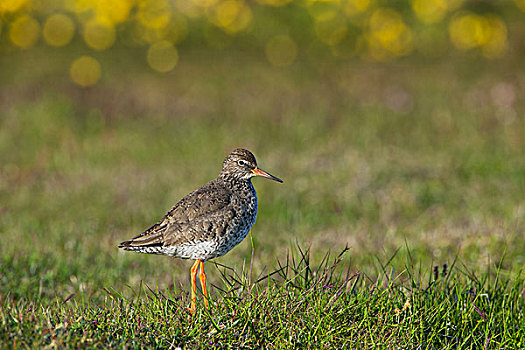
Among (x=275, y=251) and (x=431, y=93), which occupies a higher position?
(x=431, y=93)

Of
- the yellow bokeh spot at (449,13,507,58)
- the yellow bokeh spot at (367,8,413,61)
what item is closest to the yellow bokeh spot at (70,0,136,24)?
the yellow bokeh spot at (367,8,413,61)

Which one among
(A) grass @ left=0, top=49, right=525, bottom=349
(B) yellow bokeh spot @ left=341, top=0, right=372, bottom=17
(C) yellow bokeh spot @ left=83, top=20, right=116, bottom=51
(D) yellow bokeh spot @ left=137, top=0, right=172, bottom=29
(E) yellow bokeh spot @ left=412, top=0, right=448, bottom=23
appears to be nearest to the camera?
(A) grass @ left=0, top=49, right=525, bottom=349

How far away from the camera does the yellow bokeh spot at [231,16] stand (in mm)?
14641

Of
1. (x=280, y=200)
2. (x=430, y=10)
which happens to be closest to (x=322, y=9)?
(x=430, y=10)

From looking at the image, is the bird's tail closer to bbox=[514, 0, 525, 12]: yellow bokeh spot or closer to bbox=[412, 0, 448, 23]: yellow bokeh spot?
bbox=[412, 0, 448, 23]: yellow bokeh spot

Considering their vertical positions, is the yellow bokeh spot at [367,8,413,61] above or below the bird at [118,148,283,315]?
above

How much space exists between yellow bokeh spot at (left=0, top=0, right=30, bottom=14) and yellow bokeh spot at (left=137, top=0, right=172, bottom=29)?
2511 mm

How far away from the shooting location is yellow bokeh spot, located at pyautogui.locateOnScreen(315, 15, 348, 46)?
46.4 feet

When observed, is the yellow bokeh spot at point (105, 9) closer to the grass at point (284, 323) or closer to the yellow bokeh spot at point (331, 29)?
the yellow bokeh spot at point (331, 29)

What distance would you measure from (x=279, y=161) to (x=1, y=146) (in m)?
4.59

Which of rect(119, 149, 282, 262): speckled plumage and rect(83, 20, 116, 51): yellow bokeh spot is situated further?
rect(83, 20, 116, 51): yellow bokeh spot

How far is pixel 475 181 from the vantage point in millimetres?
9281

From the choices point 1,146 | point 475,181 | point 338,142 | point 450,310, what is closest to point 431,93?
point 338,142

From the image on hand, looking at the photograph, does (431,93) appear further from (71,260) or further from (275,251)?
(71,260)
